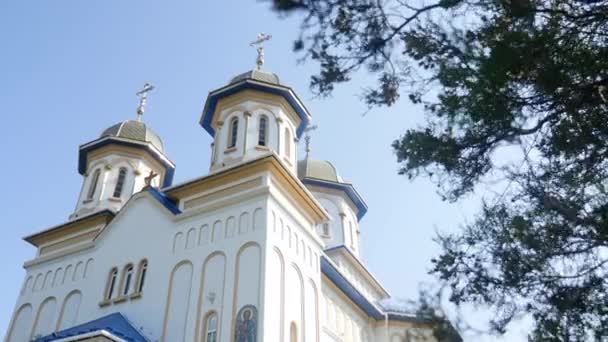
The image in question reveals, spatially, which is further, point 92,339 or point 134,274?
point 134,274

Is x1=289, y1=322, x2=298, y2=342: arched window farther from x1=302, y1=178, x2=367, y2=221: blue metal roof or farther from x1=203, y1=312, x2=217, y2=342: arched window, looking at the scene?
x1=302, y1=178, x2=367, y2=221: blue metal roof

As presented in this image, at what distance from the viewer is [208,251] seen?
13.6 meters

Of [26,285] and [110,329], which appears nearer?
[110,329]

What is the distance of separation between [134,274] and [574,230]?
10.8 meters

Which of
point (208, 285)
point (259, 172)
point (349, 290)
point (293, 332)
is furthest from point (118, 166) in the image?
point (293, 332)

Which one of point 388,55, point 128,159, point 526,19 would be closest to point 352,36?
point 388,55

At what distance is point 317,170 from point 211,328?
12.6 meters

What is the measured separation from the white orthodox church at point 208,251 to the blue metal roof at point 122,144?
3 centimetres

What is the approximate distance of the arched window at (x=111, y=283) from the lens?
47.6 feet

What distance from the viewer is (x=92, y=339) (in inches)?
447

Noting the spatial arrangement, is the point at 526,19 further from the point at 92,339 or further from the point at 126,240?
the point at 126,240

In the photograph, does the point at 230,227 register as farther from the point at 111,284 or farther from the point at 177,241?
the point at 111,284

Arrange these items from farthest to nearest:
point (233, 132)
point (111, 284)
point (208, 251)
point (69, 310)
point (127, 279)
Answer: point (233, 132) < point (69, 310) < point (111, 284) < point (127, 279) < point (208, 251)

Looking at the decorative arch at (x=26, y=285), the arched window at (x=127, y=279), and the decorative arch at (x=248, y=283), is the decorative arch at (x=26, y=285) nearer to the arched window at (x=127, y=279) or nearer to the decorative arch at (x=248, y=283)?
the arched window at (x=127, y=279)
